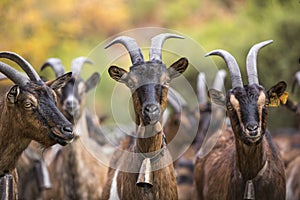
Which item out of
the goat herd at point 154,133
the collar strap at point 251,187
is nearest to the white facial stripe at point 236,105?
the goat herd at point 154,133

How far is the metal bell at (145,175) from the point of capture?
8.15m

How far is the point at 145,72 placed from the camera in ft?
27.0

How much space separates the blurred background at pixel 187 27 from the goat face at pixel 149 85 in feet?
21.3

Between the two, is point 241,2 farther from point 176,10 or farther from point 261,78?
point 261,78

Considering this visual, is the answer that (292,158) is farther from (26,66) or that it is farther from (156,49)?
(26,66)

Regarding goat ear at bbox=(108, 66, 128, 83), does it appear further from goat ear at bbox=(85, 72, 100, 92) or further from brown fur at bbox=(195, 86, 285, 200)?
goat ear at bbox=(85, 72, 100, 92)

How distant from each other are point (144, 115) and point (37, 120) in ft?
3.60

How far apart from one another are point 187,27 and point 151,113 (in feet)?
107

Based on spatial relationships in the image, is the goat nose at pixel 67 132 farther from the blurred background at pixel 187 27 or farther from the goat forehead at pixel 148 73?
the blurred background at pixel 187 27

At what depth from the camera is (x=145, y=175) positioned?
8.16 metres

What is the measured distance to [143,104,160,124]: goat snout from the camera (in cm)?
789

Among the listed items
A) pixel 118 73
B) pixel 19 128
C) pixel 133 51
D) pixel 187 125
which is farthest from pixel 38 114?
pixel 187 125

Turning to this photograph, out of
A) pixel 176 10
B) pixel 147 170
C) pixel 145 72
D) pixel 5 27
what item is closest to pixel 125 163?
pixel 147 170

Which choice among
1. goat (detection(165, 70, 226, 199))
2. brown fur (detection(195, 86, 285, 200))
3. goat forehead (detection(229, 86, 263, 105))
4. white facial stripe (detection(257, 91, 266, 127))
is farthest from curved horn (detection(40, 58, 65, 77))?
white facial stripe (detection(257, 91, 266, 127))
